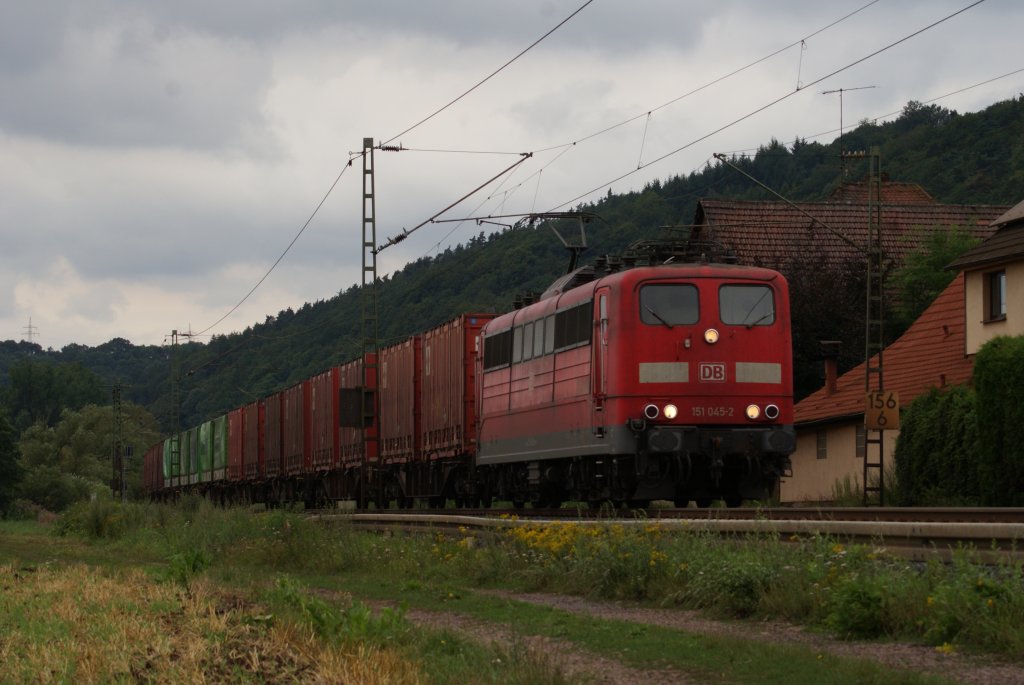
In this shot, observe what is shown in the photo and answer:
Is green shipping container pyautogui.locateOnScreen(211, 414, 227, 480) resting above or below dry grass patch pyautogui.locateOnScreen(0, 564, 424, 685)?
above

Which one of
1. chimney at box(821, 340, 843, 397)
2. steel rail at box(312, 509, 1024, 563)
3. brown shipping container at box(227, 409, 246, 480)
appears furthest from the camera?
brown shipping container at box(227, 409, 246, 480)

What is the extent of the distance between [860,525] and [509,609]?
3.36 metres

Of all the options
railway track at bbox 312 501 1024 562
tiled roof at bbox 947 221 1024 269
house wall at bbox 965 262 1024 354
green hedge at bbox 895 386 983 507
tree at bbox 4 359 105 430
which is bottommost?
railway track at bbox 312 501 1024 562

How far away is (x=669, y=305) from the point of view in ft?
69.3

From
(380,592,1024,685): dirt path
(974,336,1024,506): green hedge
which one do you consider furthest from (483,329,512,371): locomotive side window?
(380,592,1024,685): dirt path

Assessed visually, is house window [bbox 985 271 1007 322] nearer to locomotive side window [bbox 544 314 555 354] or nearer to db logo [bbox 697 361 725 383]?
locomotive side window [bbox 544 314 555 354]

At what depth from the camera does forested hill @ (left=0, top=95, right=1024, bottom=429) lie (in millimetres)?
71812

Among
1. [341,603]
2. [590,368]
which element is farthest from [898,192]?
[341,603]

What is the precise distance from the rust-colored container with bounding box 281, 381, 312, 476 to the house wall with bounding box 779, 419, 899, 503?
15.6 metres

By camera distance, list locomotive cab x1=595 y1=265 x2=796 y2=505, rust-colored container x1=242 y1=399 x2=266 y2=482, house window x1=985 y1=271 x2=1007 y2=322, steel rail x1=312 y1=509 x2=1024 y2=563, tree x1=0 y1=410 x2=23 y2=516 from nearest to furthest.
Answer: steel rail x1=312 y1=509 x2=1024 y2=563
locomotive cab x1=595 y1=265 x2=796 y2=505
house window x1=985 y1=271 x2=1007 y2=322
rust-colored container x1=242 y1=399 x2=266 y2=482
tree x1=0 y1=410 x2=23 y2=516

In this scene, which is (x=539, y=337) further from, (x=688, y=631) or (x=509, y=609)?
(x=688, y=631)

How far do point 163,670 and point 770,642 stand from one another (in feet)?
14.2

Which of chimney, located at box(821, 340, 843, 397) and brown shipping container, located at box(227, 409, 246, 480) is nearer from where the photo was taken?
chimney, located at box(821, 340, 843, 397)

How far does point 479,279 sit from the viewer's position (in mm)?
75125
